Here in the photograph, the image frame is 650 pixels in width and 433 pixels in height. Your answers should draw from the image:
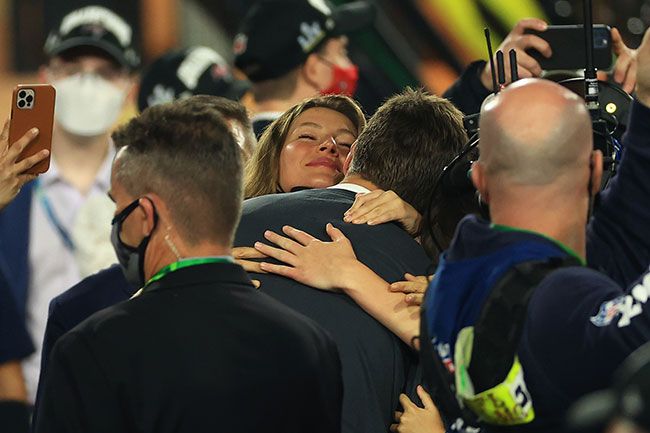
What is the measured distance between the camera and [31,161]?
3365mm

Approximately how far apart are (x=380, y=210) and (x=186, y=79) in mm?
3538

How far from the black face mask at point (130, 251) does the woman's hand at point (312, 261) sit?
0.46 m

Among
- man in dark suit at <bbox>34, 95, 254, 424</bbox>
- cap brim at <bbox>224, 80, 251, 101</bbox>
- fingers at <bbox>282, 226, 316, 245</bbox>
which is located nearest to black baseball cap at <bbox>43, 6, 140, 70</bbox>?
cap brim at <bbox>224, 80, 251, 101</bbox>

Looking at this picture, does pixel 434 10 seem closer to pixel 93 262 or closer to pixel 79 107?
pixel 79 107

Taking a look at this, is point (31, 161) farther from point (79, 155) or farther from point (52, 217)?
point (79, 155)

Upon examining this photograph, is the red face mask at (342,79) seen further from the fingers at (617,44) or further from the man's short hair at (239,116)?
the fingers at (617,44)

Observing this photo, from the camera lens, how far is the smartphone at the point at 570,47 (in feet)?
11.1

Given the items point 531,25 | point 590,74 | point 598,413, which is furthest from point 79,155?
point 598,413

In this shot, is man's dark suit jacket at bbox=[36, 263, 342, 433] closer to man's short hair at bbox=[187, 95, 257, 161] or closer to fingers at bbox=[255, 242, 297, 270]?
fingers at bbox=[255, 242, 297, 270]

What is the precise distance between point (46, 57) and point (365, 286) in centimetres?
448

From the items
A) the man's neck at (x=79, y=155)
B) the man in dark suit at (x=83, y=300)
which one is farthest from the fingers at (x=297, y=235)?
the man's neck at (x=79, y=155)

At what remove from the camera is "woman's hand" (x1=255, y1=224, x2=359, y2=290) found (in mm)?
3059

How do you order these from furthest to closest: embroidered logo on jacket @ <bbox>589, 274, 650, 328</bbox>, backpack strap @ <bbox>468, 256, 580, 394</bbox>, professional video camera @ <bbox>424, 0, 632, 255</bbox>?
1. professional video camera @ <bbox>424, 0, 632, 255</bbox>
2. backpack strap @ <bbox>468, 256, 580, 394</bbox>
3. embroidered logo on jacket @ <bbox>589, 274, 650, 328</bbox>

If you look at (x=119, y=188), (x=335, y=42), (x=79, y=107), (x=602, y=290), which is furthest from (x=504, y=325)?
(x=79, y=107)
